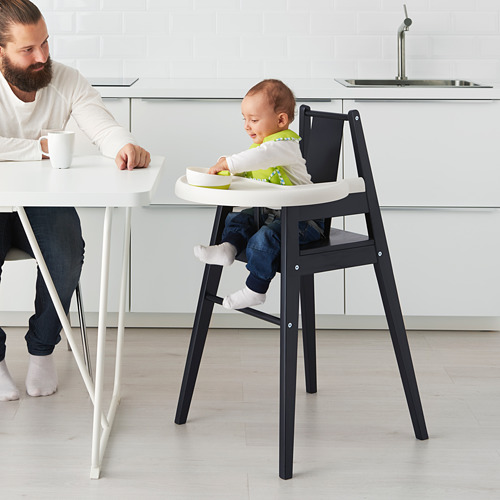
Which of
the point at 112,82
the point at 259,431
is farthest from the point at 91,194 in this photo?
the point at 112,82

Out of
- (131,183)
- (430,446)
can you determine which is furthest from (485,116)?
(131,183)

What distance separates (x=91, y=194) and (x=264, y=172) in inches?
21.1

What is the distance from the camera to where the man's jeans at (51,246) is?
8.24 ft

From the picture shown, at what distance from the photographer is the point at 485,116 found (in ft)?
10.4

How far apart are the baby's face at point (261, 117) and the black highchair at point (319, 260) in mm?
165

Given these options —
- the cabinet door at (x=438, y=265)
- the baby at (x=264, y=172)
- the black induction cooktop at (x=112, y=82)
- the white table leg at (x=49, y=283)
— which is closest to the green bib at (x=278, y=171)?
the baby at (x=264, y=172)

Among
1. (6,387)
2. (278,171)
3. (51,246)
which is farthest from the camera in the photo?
(6,387)

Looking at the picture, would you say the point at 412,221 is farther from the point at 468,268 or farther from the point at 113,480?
the point at 113,480

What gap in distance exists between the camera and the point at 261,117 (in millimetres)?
2197

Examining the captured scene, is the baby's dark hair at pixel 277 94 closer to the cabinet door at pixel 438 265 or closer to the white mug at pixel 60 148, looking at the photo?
the white mug at pixel 60 148

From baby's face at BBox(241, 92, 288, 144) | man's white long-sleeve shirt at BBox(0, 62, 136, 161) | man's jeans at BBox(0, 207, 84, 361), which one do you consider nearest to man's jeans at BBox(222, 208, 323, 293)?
baby's face at BBox(241, 92, 288, 144)

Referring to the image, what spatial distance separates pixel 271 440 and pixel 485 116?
1.58m

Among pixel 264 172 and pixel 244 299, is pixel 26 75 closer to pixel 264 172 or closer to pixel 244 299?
pixel 264 172

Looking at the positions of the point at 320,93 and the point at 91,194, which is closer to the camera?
the point at 91,194
